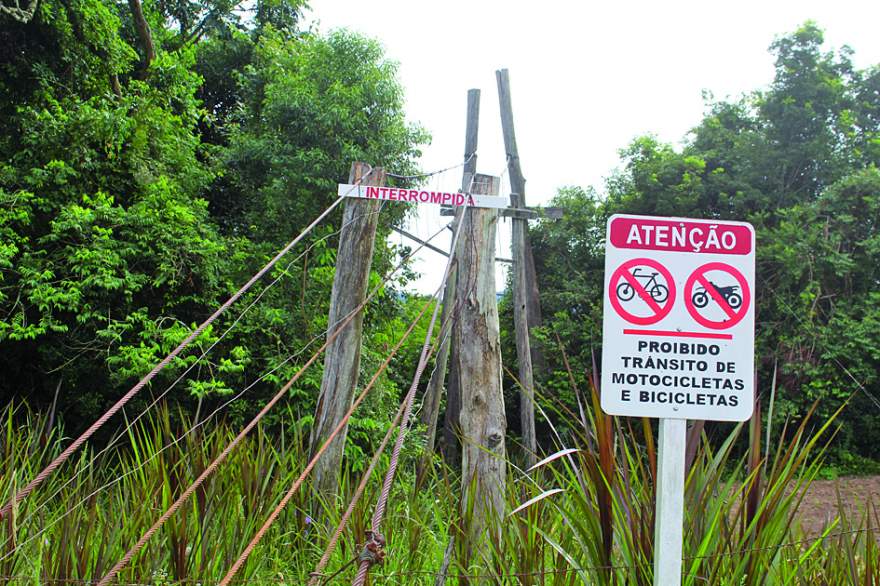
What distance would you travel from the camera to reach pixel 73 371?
9.08 m

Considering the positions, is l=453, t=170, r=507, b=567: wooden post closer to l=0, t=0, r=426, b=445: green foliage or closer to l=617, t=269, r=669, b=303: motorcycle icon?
l=617, t=269, r=669, b=303: motorcycle icon

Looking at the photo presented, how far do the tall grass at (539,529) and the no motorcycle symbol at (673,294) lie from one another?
30 centimetres

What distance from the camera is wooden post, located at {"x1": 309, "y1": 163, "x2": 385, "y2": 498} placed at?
5000 millimetres

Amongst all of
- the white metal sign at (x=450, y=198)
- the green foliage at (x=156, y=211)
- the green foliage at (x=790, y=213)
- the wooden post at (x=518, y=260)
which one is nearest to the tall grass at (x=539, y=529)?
the white metal sign at (x=450, y=198)

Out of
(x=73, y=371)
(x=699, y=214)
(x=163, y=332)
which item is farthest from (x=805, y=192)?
(x=73, y=371)

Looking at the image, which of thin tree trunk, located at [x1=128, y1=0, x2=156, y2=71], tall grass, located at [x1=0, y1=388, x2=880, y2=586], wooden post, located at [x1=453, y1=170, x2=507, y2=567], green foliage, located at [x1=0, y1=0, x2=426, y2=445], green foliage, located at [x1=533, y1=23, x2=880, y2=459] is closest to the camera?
tall grass, located at [x1=0, y1=388, x2=880, y2=586]

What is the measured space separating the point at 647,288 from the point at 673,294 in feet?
0.22

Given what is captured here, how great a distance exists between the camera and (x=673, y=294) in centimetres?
211

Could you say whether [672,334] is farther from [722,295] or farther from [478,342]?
[478,342]

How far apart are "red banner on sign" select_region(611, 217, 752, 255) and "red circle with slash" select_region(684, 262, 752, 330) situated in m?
0.05

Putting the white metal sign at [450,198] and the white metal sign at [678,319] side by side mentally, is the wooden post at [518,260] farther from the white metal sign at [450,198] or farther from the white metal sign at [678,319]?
the white metal sign at [678,319]

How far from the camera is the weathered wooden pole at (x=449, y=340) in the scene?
488 cm

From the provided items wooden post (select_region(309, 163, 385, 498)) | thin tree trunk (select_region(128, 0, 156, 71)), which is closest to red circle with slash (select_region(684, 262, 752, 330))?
wooden post (select_region(309, 163, 385, 498))

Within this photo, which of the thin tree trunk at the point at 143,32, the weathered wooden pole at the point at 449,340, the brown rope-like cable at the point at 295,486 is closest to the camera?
the brown rope-like cable at the point at 295,486
